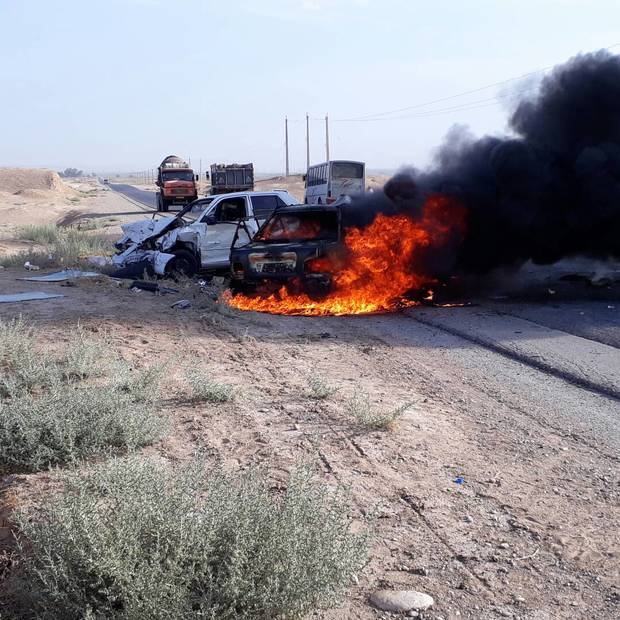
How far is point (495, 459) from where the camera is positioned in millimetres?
4875

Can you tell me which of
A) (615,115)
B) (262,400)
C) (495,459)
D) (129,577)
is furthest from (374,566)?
(615,115)

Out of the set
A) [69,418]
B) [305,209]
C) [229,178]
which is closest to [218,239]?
[305,209]

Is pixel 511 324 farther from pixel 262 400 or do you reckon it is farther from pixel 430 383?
pixel 262 400

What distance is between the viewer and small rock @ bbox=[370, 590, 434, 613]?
10.4 ft

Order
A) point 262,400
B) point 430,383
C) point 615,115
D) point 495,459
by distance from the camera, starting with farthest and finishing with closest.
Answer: point 615,115
point 430,383
point 262,400
point 495,459

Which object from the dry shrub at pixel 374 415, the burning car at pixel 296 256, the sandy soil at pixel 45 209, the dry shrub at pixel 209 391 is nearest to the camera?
the dry shrub at pixel 374 415

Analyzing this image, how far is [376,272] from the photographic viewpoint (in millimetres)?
11664

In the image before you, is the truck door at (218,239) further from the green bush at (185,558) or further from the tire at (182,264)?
the green bush at (185,558)

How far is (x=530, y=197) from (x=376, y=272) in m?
3.84

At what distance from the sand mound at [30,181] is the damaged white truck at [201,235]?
7293 cm

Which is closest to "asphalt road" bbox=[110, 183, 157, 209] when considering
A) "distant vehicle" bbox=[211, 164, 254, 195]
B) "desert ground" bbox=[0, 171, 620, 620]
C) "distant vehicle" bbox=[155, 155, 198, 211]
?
"distant vehicle" bbox=[155, 155, 198, 211]

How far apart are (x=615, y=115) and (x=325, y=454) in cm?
1234

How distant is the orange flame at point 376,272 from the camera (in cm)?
1136

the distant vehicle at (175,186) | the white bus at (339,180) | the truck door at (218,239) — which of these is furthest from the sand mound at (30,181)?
the truck door at (218,239)
